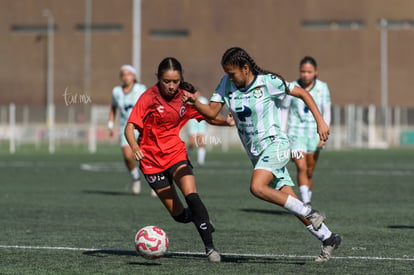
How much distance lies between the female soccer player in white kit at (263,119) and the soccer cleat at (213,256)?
0.78 metres

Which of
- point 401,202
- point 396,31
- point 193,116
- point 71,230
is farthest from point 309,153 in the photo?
point 396,31

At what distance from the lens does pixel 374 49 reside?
6862 centimetres

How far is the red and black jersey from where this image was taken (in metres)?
10.3

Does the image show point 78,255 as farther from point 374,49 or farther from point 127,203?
point 374,49

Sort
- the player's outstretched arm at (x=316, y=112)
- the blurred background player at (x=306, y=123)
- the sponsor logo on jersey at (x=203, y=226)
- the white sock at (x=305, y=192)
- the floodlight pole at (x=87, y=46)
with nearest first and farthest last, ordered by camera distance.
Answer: the player's outstretched arm at (x=316, y=112) → the sponsor logo on jersey at (x=203, y=226) → the blurred background player at (x=306, y=123) → the white sock at (x=305, y=192) → the floodlight pole at (x=87, y=46)

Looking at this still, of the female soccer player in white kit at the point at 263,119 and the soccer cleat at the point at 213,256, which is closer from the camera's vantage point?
the female soccer player in white kit at the point at 263,119

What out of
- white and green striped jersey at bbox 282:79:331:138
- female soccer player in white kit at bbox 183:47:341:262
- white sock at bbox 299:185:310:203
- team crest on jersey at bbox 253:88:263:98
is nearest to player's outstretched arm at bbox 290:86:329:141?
female soccer player in white kit at bbox 183:47:341:262

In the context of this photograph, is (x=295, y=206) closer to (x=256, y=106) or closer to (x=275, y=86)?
(x=256, y=106)

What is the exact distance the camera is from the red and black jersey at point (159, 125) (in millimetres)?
10289

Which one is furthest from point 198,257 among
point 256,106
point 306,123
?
point 306,123

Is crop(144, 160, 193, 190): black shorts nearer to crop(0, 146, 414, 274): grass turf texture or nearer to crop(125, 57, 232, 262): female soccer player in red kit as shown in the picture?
crop(125, 57, 232, 262): female soccer player in red kit

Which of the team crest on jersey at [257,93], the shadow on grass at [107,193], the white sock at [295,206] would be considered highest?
the team crest on jersey at [257,93]

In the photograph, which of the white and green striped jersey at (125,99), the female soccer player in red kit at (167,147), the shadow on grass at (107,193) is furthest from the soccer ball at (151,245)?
the shadow on grass at (107,193)

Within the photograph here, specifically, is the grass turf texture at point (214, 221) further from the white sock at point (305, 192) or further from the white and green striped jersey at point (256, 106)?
the white and green striped jersey at point (256, 106)
